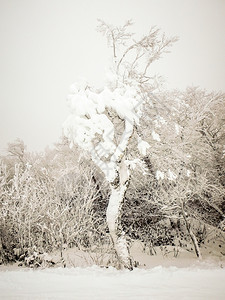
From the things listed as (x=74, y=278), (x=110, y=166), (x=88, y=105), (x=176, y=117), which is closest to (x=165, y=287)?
(x=74, y=278)

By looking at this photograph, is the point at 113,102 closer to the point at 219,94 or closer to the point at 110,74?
the point at 110,74

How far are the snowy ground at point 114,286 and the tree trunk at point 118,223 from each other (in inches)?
84.1

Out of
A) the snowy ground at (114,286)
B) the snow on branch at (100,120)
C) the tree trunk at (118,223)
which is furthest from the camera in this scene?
the snow on branch at (100,120)

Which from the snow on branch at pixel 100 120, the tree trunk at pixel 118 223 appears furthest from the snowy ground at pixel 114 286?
the snow on branch at pixel 100 120

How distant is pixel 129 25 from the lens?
8648 millimetres

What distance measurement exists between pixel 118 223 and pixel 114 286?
3245 millimetres

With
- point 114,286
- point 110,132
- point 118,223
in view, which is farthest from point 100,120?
point 114,286

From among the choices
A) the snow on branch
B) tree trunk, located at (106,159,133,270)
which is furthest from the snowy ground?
the snow on branch

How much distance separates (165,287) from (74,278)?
2057mm

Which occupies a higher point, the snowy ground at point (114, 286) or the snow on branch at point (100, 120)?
the snow on branch at point (100, 120)

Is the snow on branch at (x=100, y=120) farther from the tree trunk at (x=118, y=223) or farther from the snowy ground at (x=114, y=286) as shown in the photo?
the snowy ground at (x=114, y=286)

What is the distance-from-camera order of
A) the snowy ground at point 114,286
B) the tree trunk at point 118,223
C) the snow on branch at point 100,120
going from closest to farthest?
the snowy ground at point 114,286, the tree trunk at point 118,223, the snow on branch at point 100,120

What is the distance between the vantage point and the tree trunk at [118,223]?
6806mm

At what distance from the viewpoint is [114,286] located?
13.4 ft
